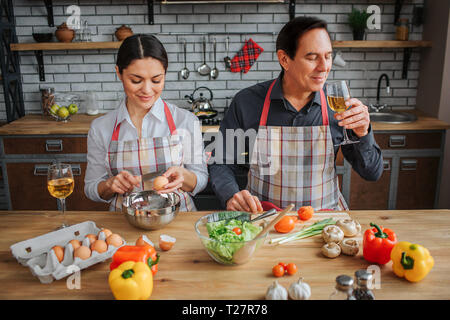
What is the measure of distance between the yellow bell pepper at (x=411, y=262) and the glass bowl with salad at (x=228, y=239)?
42 centimetres

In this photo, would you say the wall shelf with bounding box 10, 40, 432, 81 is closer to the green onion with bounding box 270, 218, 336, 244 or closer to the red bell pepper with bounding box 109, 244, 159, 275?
the green onion with bounding box 270, 218, 336, 244

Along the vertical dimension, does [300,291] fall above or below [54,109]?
below

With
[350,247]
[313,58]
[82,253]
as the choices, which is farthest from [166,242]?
[313,58]

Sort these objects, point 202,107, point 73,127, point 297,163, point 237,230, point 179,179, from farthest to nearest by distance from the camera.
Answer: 1. point 202,107
2. point 73,127
3. point 297,163
4. point 179,179
5. point 237,230

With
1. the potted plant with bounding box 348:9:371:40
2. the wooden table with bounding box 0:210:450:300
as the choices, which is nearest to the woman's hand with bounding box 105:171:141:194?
the wooden table with bounding box 0:210:450:300

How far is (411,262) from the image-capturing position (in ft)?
4.08

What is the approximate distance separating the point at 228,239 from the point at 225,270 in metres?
0.11

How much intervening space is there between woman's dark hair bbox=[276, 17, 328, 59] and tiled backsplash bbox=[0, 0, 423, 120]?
2.07 meters

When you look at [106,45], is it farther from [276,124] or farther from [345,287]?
[345,287]

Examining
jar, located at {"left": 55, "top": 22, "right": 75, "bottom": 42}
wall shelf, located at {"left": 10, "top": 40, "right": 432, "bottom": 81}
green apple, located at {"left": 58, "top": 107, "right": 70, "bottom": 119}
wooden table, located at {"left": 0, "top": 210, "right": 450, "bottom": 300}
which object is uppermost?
jar, located at {"left": 55, "top": 22, "right": 75, "bottom": 42}

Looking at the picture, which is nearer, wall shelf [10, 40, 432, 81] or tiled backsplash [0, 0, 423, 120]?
wall shelf [10, 40, 432, 81]

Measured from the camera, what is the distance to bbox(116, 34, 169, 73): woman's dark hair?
195cm

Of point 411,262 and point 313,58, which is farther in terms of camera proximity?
point 313,58

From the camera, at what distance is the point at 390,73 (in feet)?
13.5
